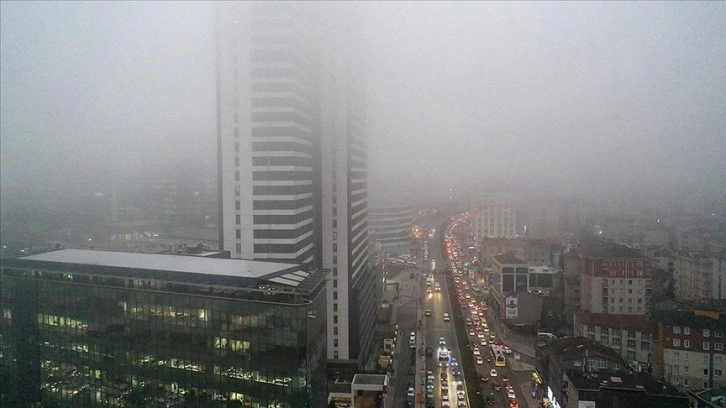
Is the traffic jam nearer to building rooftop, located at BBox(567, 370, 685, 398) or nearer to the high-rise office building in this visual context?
building rooftop, located at BBox(567, 370, 685, 398)

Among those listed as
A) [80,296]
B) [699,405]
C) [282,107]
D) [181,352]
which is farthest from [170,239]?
[699,405]

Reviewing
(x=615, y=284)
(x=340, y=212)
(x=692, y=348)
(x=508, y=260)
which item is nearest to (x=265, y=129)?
(x=340, y=212)

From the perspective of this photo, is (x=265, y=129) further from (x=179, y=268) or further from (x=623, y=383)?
(x=623, y=383)

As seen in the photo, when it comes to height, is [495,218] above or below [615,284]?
above

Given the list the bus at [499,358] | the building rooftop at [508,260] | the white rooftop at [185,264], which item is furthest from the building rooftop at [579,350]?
the building rooftop at [508,260]

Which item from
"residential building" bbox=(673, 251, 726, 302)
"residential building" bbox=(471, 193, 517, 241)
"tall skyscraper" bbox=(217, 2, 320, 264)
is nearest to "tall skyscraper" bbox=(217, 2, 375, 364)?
"tall skyscraper" bbox=(217, 2, 320, 264)

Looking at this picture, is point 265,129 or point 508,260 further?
point 508,260
